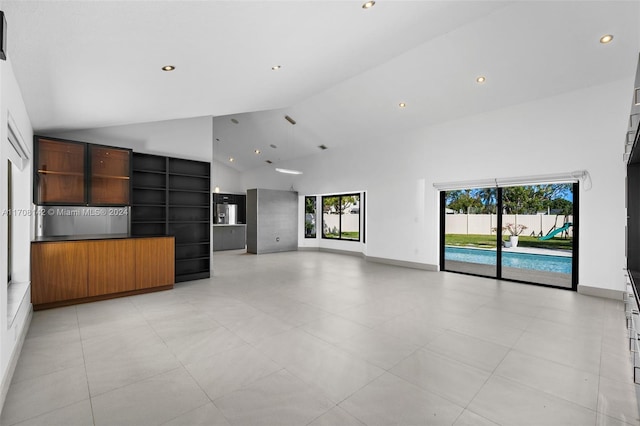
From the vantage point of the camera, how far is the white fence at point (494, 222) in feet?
18.7

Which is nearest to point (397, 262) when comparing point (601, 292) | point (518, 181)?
point (518, 181)

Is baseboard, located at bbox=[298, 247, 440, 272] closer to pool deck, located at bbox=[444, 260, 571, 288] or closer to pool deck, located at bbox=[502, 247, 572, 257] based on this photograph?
pool deck, located at bbox=[444, 260, 571, 288]

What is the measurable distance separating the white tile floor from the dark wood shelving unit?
1.42m

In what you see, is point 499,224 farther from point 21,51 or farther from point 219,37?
point 21,51

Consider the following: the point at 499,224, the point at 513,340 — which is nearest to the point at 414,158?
the point at 499,224

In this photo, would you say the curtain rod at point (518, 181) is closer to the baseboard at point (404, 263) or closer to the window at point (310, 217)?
the baseboard at point (404, 263)

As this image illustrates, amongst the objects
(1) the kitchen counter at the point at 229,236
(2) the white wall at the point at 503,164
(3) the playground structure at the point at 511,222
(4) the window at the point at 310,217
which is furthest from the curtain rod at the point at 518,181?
(1) the kitchen counter at the point at 229,236

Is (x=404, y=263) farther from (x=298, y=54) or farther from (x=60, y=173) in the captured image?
(x=60, y=173)

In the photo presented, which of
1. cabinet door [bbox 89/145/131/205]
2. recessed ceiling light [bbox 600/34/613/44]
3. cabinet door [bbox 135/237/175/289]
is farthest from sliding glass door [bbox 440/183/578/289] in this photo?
cabinet door [bbox 89/145/131/205]

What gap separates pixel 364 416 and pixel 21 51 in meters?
3.52

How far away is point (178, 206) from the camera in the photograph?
589 centimetres

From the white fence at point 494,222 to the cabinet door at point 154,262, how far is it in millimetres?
5894

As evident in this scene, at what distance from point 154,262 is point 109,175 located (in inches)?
62.5

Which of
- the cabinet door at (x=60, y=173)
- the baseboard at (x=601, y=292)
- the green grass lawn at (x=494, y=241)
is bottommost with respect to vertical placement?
the baseboard at (x=601, y=292)
